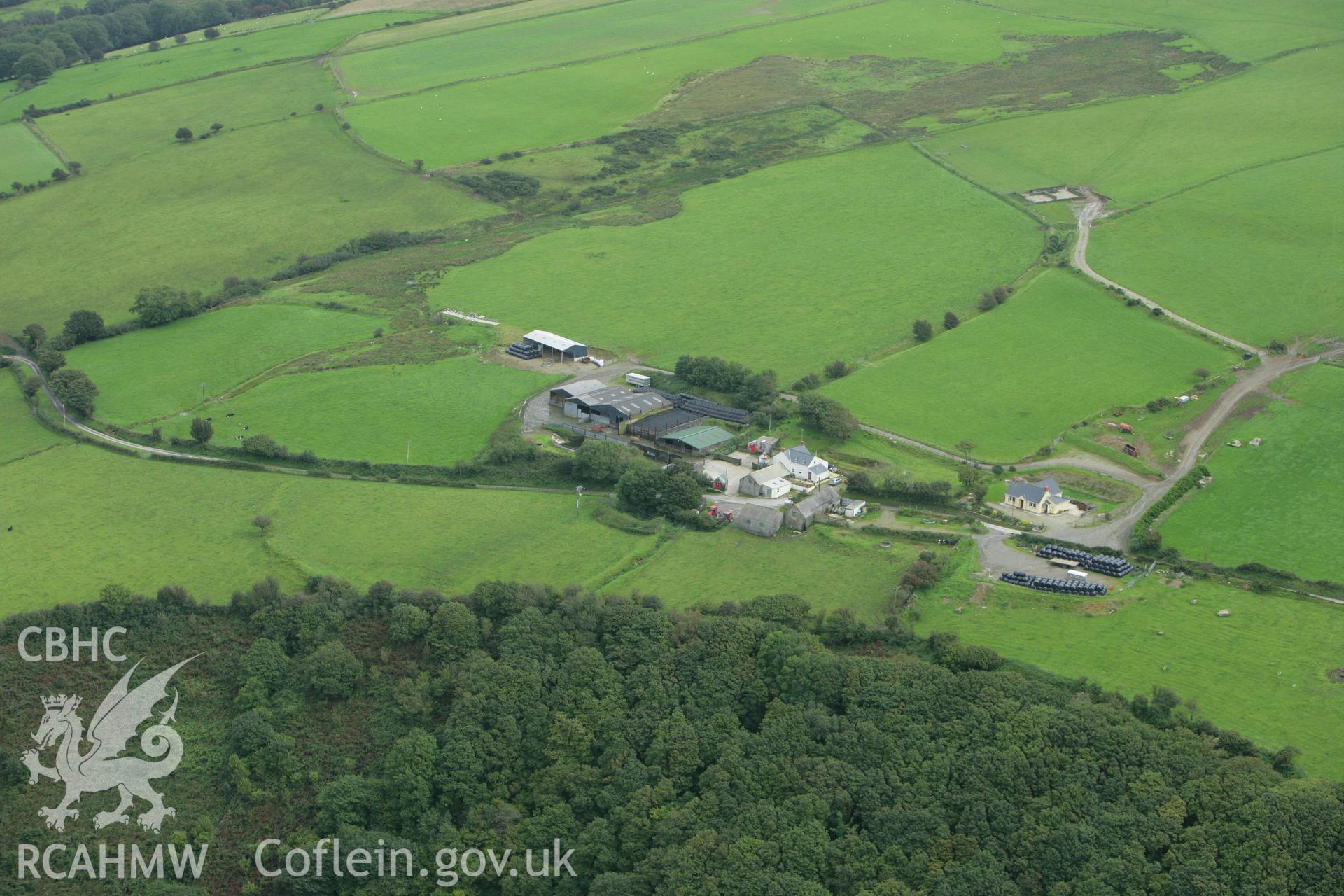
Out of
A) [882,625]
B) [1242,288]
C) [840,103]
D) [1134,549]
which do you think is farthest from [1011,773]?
[840,103]

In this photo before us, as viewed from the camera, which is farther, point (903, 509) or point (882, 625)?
point (903, 509)

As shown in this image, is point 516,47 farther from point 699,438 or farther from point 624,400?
point 699,438

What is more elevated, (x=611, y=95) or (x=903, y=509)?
(x=611, y=95)

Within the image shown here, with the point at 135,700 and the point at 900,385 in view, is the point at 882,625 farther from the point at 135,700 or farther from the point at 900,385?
the point at 135,700

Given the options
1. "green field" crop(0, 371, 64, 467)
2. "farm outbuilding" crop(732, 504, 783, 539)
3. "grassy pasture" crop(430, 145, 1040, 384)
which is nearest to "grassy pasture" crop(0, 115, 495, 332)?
"green field" crop(0, 371, 64, 467)

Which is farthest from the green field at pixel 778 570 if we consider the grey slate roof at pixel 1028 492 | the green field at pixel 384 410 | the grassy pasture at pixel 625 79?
the grassy pasture at pixel 625 79

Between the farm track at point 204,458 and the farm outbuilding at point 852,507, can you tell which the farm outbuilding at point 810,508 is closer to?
the farm outbuilding at point 852,507

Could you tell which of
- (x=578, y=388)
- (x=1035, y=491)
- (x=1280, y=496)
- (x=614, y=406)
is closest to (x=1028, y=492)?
(x=1035, y=491)
